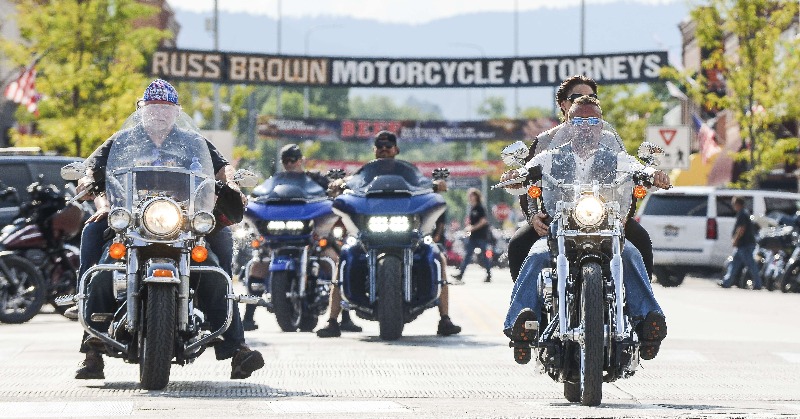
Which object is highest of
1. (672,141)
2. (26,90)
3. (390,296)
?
(26,90)

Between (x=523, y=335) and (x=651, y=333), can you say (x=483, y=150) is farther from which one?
(x=651, y=333)

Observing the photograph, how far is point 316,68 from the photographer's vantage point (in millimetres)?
46469

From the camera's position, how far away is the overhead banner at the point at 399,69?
44.8 m

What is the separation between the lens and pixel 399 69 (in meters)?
46.6

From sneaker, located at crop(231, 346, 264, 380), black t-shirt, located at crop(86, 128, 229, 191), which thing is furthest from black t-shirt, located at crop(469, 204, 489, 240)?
black t-shirt, located at crop(86, 128, 229, 191)

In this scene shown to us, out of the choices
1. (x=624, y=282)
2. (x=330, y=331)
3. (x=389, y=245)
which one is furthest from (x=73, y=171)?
(x=330, y=331)

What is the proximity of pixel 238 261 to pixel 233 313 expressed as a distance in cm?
1847

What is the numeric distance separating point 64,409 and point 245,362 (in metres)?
2.09

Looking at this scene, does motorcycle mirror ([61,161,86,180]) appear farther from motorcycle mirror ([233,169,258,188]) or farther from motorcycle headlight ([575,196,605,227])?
motorcycle headlight ([575,196,605,227])

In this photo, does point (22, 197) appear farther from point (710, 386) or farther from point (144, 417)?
point (144, 417)

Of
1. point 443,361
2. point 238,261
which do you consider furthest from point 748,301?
point 443,361

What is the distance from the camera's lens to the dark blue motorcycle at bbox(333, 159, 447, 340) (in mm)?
14477

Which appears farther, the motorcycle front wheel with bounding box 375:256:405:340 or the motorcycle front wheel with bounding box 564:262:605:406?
the motorcycle front wheel with bounding box 375:256:405:340

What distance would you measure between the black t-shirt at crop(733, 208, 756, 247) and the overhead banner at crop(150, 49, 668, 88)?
49.6 feet
